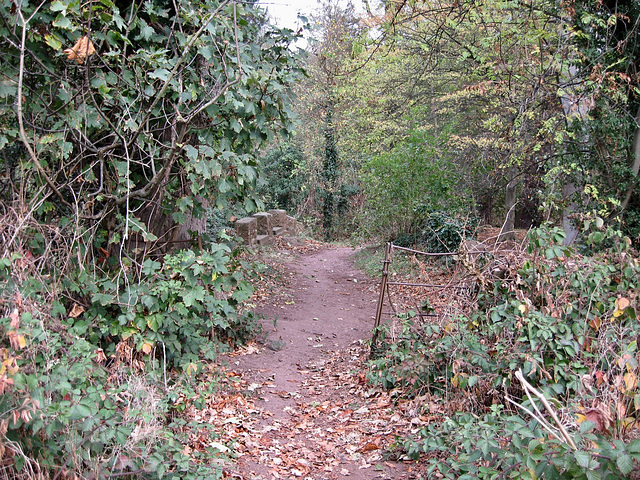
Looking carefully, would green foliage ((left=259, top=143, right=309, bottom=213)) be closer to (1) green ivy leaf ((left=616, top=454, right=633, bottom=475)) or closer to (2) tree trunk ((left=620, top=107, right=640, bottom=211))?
(2) tree trunk ((left=620, top=107, right=640, bottom=211))

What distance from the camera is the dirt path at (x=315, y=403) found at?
12.7 feet

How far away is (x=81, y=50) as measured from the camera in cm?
397

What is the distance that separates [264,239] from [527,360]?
36.7 feet

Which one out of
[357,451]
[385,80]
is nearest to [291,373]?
[357,451]

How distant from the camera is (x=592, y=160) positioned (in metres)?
8.41

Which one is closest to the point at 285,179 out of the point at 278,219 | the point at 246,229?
the point at 278,219

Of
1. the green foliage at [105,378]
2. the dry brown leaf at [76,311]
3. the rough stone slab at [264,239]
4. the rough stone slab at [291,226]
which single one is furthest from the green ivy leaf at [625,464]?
the rough stone slab at [291,226]

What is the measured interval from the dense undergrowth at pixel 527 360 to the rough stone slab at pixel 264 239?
9564 millimetres

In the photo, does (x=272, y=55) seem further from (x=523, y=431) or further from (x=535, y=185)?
(x=535, y=185)

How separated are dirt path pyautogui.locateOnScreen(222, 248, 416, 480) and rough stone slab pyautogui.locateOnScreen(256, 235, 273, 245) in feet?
16.8

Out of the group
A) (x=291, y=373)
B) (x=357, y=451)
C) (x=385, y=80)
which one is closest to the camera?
(x=357, y=451)

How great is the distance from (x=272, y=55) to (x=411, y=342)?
134 inches

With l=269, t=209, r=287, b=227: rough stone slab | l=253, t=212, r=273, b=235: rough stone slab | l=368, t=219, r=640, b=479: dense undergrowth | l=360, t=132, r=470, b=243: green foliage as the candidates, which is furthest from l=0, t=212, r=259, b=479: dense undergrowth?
l=269, t=209, r=287, b=227: rough stone slab

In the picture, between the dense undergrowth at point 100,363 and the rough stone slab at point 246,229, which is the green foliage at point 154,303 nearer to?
the dense undergrowth at point 100,363
